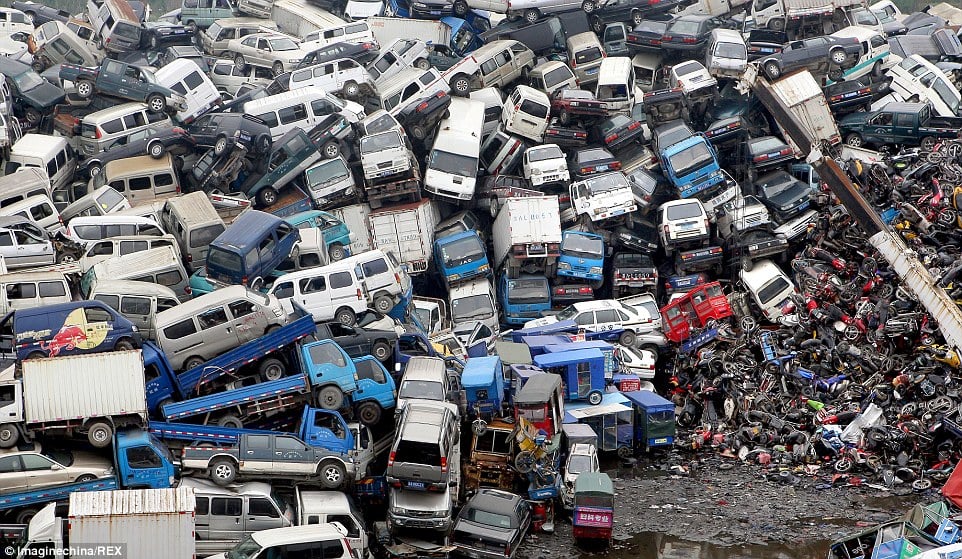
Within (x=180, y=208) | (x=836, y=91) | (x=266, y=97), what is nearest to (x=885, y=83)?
(x=836, y=91)

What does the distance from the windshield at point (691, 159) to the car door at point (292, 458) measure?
15.7 m

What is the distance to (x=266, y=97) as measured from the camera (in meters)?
35.3

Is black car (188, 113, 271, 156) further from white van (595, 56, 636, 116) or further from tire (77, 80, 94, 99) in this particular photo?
white van (595, 56, 636, 116)

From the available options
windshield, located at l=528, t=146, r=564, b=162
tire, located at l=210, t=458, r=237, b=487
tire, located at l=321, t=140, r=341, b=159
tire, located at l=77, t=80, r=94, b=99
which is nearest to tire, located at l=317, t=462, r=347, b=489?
tire, located at l=210, t=458, r=237, b=487

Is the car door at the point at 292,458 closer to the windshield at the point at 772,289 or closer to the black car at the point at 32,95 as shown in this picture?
the windshield at the point at 772,289

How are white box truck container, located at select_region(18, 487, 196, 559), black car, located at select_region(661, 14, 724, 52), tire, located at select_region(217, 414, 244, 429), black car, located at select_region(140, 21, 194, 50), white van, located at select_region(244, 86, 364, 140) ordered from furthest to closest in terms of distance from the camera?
black car, located at select_region(140, 21, 194, 50) < black car, located at select_region(661, 14, 724, 52) < white van, located at select_region(244, 86, 364, 140) < tire, located at select_region(217, 414, 244, 429) < white box truck container, located at select_region(18, 487, 196, 559)

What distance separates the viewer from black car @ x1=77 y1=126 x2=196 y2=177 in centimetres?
3322

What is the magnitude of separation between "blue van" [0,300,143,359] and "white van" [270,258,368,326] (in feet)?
13.2

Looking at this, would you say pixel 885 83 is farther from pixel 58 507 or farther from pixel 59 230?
pixel 58 507

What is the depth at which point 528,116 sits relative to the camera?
34.5 metres

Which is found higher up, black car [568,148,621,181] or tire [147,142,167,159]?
tire [147,142,167,159]

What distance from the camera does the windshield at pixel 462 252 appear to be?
30.9 metres

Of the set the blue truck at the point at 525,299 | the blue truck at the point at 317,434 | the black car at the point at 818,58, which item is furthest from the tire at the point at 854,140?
the blue truck at the point at 317,434

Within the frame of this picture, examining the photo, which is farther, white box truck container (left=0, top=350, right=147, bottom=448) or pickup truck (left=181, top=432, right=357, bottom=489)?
pickup truck (left=181, top=432, right=357, bottom=489)
